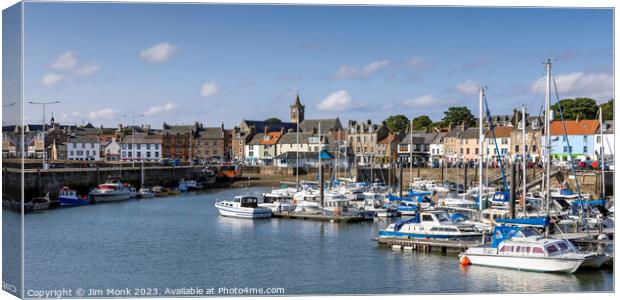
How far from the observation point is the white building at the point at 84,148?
63688 millimetres

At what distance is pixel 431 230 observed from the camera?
69.9 feet

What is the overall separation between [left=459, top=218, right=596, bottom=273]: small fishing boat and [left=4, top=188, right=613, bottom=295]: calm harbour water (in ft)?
0.88

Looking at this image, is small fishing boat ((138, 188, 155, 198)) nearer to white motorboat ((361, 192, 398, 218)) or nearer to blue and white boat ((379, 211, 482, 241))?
white motorboat ((361, 192, 398, 218))

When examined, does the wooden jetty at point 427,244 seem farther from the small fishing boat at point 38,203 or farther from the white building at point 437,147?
the white building at point 437,147

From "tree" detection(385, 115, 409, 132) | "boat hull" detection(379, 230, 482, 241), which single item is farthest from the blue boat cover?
"tree" detection(385, 115, 409, 132)

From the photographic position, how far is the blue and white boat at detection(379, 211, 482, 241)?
68.8 feet

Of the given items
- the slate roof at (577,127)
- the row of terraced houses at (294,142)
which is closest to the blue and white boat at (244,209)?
the row of terraced houses at (294,142)

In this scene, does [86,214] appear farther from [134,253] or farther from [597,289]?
[597,289]

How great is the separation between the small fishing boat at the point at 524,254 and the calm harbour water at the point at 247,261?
0.27 meters

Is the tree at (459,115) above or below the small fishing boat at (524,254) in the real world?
above

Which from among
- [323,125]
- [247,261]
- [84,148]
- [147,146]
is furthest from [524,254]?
[323,125]

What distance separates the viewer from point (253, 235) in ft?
78.5

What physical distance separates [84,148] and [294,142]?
57.4ft

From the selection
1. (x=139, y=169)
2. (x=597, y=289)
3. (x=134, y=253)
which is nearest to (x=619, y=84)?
(x=597, y=289)
